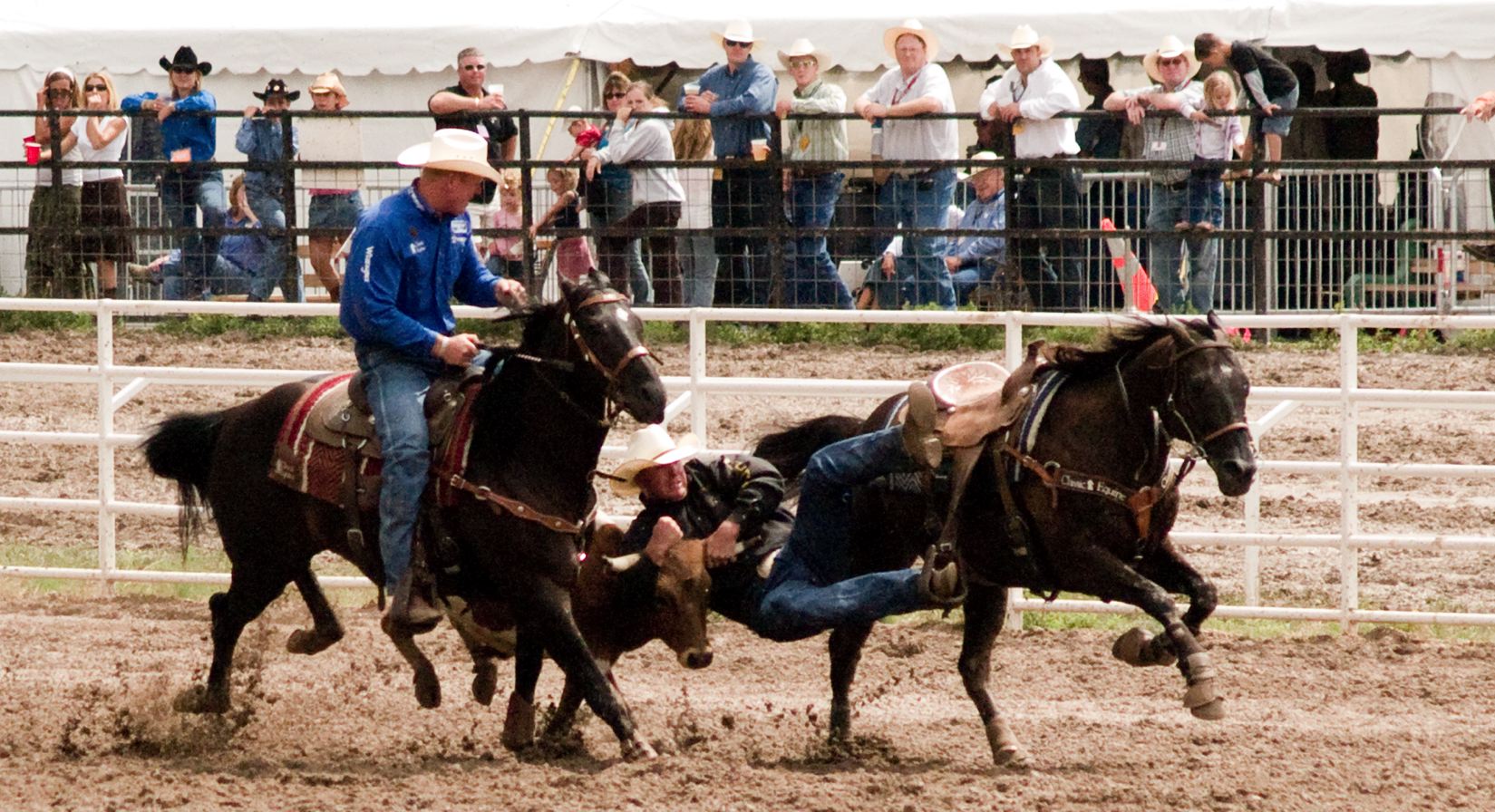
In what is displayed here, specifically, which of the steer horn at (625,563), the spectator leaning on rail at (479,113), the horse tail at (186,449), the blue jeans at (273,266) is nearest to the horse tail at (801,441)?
the steer horn at (625,563)

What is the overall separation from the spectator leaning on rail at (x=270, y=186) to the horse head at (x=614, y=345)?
24.9 feet

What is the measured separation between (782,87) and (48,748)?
1009cm

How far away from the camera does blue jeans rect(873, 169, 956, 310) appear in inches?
511

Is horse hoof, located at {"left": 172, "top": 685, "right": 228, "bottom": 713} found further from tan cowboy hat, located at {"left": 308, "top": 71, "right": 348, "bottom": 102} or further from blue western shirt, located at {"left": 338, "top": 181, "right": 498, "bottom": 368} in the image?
tan cowboy hat, located at {"left": 308, "top": 71, "right": 348, "bottom": 102}

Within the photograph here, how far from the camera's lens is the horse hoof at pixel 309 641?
24.4 ft

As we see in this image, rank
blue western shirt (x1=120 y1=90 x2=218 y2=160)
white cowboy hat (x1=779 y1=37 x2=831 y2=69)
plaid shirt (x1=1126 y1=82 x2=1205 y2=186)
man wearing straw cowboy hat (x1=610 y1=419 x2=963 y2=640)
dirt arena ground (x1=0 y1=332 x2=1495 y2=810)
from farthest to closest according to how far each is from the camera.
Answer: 1. blue western shirt (x1=120 y1=90 x2=218 y2=160)
2. white cowboy hat (x1=779 y1=37 x2=831 y2=69)
3. plaid shirt (x1=1126 y1=82 x2=1205 y2=186)
4. man wearing straw cowboy hat (x1=610 y1=419 x2=963 y2=640)
5. dirt arena ground (x1=0 y1=332 x2=1495 y2=810)

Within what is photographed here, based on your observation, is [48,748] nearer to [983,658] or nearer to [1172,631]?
[983,658]

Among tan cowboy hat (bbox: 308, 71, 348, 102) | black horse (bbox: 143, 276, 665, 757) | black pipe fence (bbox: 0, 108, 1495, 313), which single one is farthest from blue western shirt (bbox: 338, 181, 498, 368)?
tan cowboy hat (bbox: 308, 71, 348, 102)

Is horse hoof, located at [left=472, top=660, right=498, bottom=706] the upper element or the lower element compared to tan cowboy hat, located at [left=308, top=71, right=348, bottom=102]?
lower

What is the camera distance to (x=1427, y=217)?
1290 centimetres

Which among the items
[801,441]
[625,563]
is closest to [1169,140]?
[801,441]

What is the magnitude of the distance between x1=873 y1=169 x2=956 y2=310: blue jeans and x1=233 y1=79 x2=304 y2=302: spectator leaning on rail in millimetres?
3794

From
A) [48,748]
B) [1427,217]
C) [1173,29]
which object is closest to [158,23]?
[1173,29]

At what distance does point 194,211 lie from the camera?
1401 centimetres
